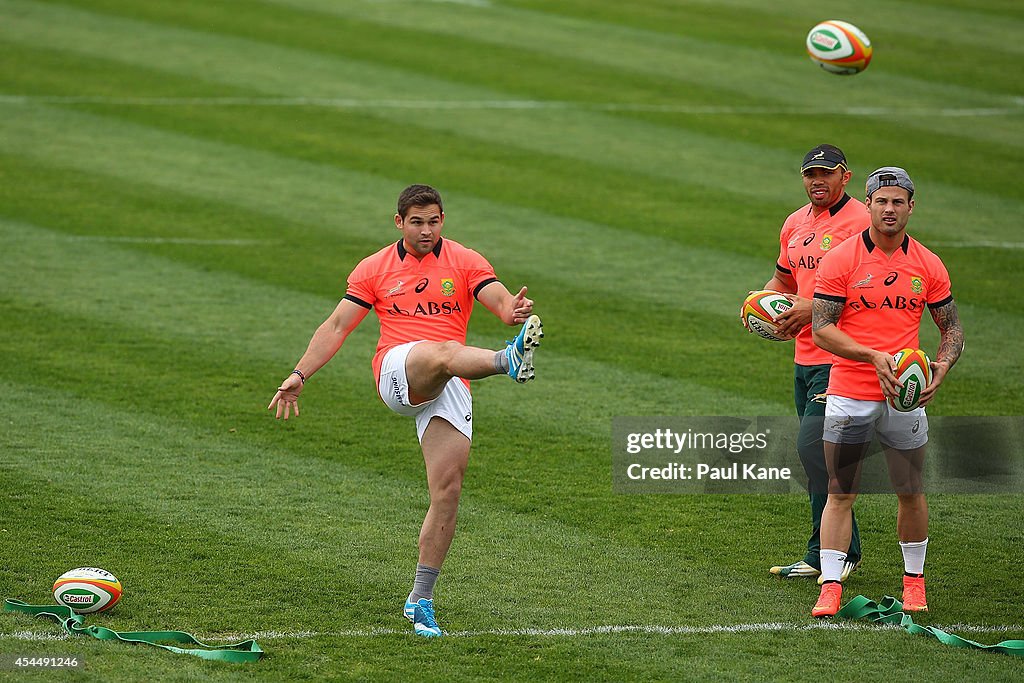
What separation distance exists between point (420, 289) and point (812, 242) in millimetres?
2356

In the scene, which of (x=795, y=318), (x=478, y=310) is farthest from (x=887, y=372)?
(x=478, y=310)

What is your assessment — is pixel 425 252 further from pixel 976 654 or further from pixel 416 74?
pixel 416 74

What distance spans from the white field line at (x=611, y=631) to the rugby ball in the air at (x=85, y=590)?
195 mm

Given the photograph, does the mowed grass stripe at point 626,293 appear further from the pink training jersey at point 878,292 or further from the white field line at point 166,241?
the pink training jersey at point 878,292

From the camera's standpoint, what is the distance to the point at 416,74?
19469 millimetres

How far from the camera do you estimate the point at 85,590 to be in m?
6.52

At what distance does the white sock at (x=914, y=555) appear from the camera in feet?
22.8

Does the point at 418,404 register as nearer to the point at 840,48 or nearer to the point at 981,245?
the point at 840,48

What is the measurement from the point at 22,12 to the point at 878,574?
60.3ft

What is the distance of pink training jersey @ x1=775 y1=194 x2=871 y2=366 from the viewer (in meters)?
7.46

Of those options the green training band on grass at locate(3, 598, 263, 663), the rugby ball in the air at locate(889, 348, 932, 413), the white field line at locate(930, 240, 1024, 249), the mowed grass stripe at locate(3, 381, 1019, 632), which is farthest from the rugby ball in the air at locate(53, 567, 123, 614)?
the white field line at locate(930, 240, 1024, 249)

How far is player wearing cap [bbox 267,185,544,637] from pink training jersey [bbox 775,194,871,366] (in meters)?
1.90

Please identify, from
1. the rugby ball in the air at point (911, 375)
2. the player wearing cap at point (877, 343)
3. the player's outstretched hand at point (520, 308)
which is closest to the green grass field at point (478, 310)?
the player wearing cap at point (877, 343)

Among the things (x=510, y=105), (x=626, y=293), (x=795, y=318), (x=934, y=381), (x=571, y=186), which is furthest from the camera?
(x=510, y=105)
